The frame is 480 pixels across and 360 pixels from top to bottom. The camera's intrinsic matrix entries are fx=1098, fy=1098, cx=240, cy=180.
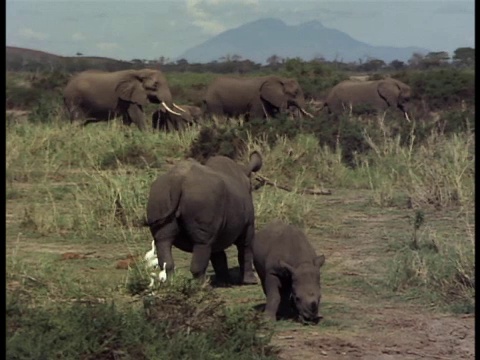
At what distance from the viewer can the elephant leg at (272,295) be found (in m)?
7.13

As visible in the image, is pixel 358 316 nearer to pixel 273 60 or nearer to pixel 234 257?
pixel 234 257

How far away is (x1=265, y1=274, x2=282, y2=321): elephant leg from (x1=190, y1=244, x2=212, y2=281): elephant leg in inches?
27.8

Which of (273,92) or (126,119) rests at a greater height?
(273,92)

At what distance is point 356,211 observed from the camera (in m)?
12.1

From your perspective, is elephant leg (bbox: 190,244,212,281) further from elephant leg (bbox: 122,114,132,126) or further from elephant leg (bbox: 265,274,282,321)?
elephant leg (bbox: 122,114,132,126)

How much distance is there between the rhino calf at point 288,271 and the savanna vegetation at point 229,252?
15cm

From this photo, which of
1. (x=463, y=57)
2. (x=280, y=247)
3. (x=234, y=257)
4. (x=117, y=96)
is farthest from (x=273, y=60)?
(x=280, y=247)

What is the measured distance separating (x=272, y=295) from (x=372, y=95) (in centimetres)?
1960

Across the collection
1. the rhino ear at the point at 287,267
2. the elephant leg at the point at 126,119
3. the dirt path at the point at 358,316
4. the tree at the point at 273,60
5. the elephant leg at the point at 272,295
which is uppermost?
the tree at the point at 273,60

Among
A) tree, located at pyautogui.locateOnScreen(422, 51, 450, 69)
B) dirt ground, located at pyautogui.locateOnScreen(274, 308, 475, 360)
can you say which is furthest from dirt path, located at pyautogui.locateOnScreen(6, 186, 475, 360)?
tree, located at pyautogui.locateOnScreen(422, 51, 450, 69)

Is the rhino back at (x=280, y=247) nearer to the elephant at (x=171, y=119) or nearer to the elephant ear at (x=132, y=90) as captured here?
the elephant at (x=171, y=119)

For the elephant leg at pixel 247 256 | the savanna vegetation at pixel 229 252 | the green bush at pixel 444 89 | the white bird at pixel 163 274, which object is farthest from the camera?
the green bush at pixel 444 89

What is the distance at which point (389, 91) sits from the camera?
86.7 ft

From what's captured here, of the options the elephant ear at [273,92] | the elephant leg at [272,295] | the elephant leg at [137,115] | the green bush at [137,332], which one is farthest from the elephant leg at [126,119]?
the green bush at [137,332]
